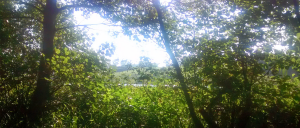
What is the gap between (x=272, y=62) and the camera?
3.89 m

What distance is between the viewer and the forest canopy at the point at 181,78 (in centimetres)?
372

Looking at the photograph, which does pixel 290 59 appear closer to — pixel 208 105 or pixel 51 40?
pixel 208 105

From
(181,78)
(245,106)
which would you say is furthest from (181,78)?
(245,106)

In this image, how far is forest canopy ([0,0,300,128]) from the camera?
12.2 feet

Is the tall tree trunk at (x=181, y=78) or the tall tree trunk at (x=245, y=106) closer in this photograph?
the tall tree trunk at (x=245, y=106)

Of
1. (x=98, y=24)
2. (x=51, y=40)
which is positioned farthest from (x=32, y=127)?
(x=98, y=24)

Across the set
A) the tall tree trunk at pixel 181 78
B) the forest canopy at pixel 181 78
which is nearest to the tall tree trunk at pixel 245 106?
the forest canopy at pixel 181 78

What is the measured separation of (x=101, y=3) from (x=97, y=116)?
3.24 metres

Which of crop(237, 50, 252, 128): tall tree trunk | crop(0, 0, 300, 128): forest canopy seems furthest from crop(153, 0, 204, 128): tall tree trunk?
crop(237, 50, 252, 128): tall tree trunk

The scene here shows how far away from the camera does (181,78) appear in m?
4.16

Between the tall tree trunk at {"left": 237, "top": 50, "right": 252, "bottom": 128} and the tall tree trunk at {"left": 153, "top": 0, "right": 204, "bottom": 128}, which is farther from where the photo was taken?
the tall tree trunk at {"left": 153, "top": 0, "right": 204, "bottom": 128}

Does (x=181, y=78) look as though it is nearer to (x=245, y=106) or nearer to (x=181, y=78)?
(x=181, y=78)

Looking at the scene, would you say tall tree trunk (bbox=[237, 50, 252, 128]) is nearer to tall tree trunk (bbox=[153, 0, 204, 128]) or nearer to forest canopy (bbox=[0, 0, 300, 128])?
forest canopy (bbox=[0, 0, 300, 128])

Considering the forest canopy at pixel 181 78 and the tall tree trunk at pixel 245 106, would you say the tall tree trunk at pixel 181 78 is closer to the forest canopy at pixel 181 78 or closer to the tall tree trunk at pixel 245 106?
the forest canopy at pixel 181 78
